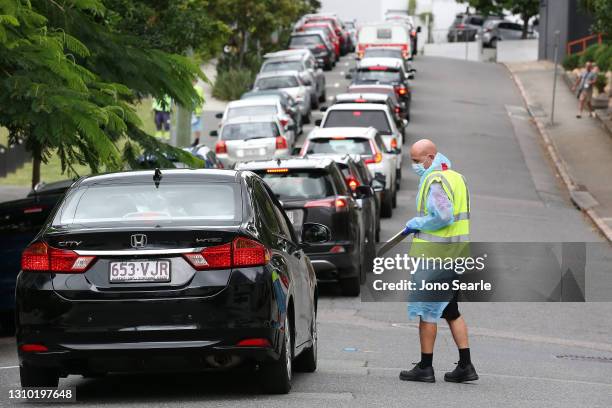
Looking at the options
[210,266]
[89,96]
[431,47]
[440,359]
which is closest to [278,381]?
[210,266]

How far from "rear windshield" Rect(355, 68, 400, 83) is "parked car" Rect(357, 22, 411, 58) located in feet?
43.0

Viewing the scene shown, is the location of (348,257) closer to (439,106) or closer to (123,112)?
(123,112)

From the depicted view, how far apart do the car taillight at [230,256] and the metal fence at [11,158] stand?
3005 cm

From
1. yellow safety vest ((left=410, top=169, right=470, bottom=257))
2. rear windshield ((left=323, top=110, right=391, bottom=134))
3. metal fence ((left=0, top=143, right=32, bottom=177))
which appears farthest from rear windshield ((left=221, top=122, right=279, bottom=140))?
yellow safety vest ((left=410, top=169, right=470, bottom=257))

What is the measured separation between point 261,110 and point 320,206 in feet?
70.4

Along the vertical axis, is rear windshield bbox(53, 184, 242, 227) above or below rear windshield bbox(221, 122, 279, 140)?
Answer: above

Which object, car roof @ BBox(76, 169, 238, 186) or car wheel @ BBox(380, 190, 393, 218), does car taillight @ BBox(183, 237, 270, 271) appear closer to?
car roof @ BBox(76, 169, 238, 186)

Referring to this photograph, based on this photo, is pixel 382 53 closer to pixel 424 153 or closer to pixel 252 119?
pixel 252 119

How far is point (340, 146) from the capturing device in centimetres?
2611

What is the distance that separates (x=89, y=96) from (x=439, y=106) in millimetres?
38559

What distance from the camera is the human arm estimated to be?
400 inches

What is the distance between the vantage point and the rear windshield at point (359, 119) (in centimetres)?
3166

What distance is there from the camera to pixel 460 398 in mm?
9688

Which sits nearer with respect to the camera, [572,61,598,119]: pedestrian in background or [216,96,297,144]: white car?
[216,96,297,144]: white car
